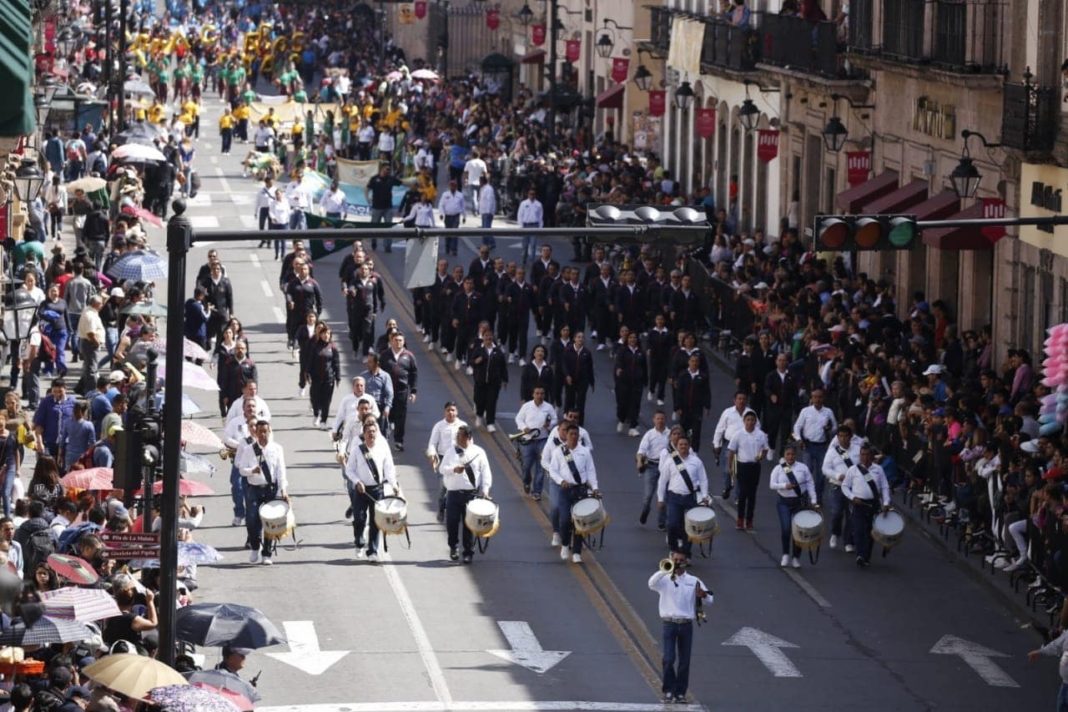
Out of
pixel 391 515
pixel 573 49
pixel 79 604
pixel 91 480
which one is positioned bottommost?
pixel 391 515

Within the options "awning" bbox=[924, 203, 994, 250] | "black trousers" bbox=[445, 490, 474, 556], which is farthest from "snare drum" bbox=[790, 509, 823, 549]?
"awning" bbox=[924, 203, 994, 250]

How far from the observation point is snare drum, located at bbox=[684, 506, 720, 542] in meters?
28.1

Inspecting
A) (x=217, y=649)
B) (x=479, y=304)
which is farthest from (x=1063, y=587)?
(x=479, y=304)

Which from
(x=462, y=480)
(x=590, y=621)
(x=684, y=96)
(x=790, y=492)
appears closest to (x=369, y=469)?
(x=462, y=480)

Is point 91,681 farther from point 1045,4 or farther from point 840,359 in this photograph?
point 1045,4

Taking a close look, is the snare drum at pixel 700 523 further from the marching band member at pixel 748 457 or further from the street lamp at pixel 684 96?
the street lamp at pixel 684 96

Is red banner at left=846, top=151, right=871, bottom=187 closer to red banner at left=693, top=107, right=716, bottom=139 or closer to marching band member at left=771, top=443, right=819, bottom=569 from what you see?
red banner at left=693, top=107, right=716, bottom=139

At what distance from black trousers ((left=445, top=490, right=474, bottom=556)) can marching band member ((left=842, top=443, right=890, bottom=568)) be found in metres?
4.05

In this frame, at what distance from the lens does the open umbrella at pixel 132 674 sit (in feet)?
57.6

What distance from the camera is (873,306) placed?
38500 mm

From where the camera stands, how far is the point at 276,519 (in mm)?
27250

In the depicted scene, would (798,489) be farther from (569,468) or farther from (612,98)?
(612,98)

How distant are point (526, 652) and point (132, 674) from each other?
7.42 metres

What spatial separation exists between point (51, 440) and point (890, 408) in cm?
978
